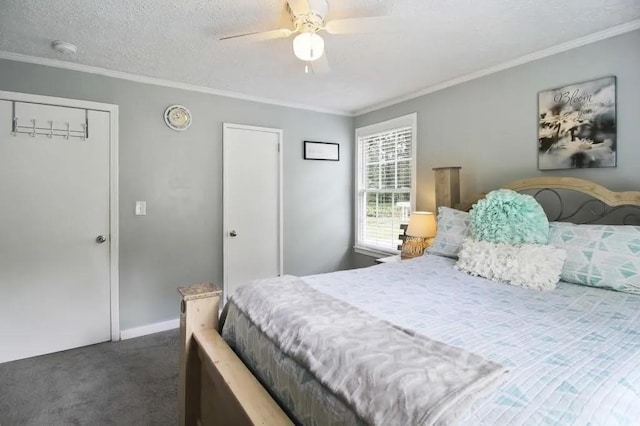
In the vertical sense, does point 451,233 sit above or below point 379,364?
above

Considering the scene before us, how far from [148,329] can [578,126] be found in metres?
3.94

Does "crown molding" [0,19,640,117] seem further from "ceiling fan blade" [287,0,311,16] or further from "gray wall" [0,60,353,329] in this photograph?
"ceiling fan blade" [287,0,311,16]

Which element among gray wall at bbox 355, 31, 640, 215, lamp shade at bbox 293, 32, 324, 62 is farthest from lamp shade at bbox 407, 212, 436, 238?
lamp shade at bbox 293, 32, 324, 62

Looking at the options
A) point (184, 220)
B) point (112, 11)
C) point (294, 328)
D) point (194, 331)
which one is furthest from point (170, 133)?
point (294, 328)

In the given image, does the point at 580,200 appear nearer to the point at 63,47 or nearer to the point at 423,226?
the point at 423,226

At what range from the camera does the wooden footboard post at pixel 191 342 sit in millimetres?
1601

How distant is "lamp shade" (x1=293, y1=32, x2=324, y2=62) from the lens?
67.2 inches

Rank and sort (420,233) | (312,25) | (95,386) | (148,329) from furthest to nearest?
1. (148,329)
2. (420,233)
3. (95,386)
4. (312,25)

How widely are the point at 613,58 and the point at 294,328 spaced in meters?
2.68

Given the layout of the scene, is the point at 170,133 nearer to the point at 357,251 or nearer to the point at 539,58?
the point at 357,251

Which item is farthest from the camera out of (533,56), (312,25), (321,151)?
(321,151)

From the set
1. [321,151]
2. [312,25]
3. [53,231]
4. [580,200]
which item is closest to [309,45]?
[312,25]

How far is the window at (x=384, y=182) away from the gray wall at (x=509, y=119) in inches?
6.3

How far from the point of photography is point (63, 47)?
2303mm
